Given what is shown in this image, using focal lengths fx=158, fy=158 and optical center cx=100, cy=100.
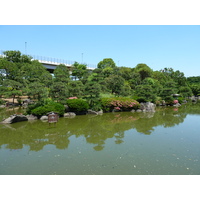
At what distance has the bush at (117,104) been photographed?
1593cm

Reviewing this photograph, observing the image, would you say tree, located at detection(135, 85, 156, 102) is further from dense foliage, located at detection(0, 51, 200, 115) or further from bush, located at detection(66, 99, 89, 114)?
bush, located at detection(66, 99, 89, 114)

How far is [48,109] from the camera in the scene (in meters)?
12.0

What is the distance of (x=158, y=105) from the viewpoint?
23328mm

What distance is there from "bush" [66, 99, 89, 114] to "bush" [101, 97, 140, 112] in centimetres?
236

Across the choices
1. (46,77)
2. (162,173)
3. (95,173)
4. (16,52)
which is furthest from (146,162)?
(16,52)

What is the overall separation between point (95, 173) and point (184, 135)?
575cm

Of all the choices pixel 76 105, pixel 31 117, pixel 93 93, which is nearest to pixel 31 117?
pixel 31 117

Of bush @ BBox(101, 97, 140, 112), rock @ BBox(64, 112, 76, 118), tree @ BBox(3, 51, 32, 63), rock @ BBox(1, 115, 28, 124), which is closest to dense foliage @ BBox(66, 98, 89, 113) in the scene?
rock @ BBox(64, 112, 76, 118)

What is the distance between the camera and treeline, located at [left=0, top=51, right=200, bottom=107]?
45.0 ft

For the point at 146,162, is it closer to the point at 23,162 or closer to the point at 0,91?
the point at 23,162

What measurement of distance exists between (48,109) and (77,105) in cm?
268

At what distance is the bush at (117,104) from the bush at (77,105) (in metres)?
2.36

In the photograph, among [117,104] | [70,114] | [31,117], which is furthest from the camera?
[117,104]

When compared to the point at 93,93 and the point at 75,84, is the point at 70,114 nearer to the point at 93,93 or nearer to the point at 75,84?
the point at 93,93
